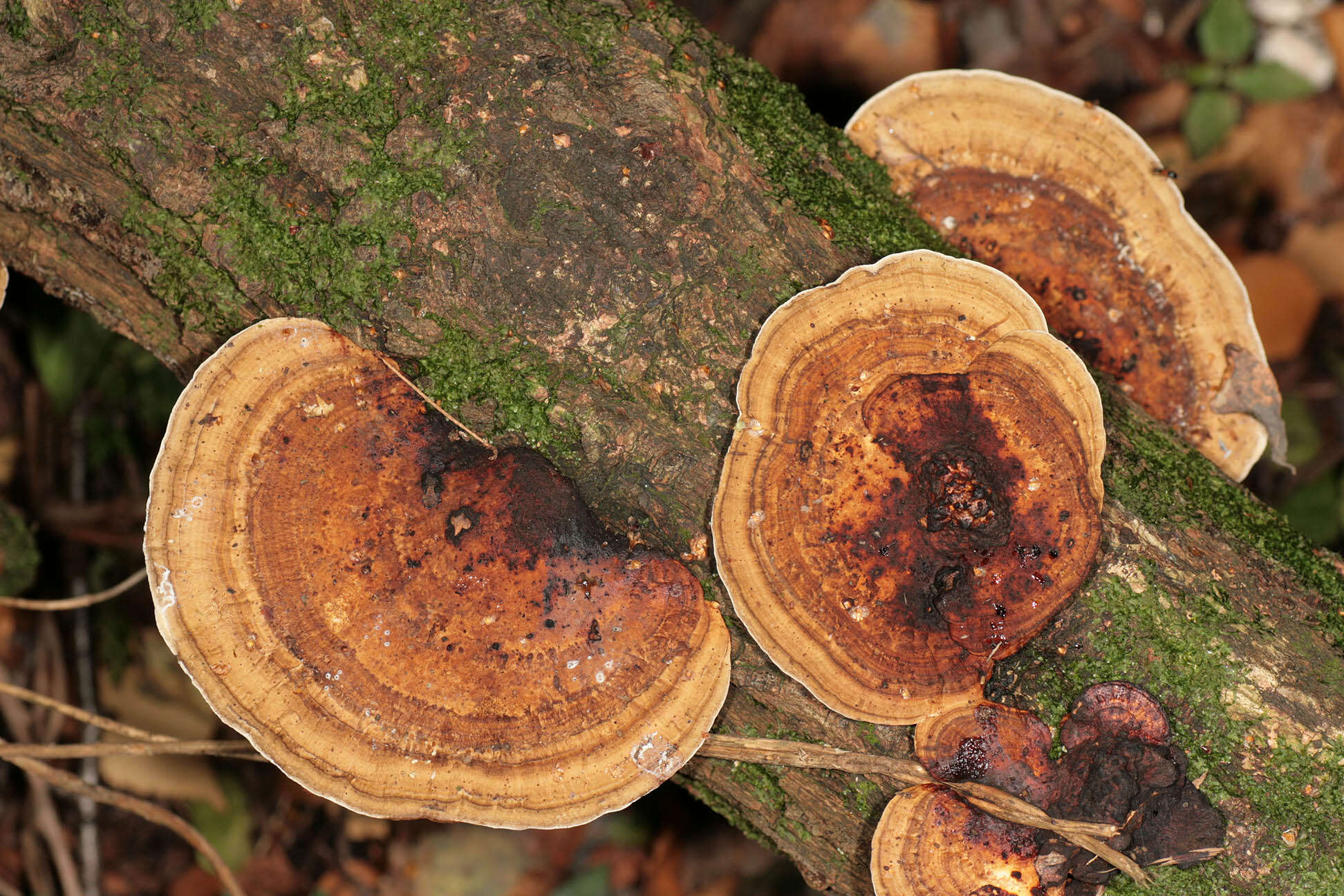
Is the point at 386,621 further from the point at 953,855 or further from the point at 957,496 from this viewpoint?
the point at 953,855

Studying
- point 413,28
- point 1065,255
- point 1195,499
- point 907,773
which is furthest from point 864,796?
point 413,28

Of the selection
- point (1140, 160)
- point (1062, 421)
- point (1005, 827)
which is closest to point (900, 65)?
point (1140, 160)

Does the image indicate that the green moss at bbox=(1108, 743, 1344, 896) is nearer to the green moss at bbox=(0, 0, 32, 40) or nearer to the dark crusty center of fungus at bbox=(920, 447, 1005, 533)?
the dark crusty center of fungus at bbox=(920, 447, 1005, 533)

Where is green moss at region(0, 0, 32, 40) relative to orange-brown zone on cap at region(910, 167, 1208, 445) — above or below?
below

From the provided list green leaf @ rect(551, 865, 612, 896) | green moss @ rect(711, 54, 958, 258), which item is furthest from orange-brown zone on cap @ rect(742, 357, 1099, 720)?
green leaf @ rect(551, 865, 612, 896)

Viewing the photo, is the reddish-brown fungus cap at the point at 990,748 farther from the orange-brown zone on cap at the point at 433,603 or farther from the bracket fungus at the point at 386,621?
the orange-brown zone on cap at the point at 433,603

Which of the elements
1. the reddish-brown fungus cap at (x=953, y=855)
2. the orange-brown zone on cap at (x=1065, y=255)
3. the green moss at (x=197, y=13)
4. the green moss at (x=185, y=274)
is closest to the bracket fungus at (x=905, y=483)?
the reddish-brown fungus cap at (x=953, y=855)

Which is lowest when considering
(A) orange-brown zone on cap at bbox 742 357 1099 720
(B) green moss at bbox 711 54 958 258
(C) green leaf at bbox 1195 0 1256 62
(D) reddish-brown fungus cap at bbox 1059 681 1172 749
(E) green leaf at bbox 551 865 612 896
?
(E) green leaf at bbox 551 865 612 896
